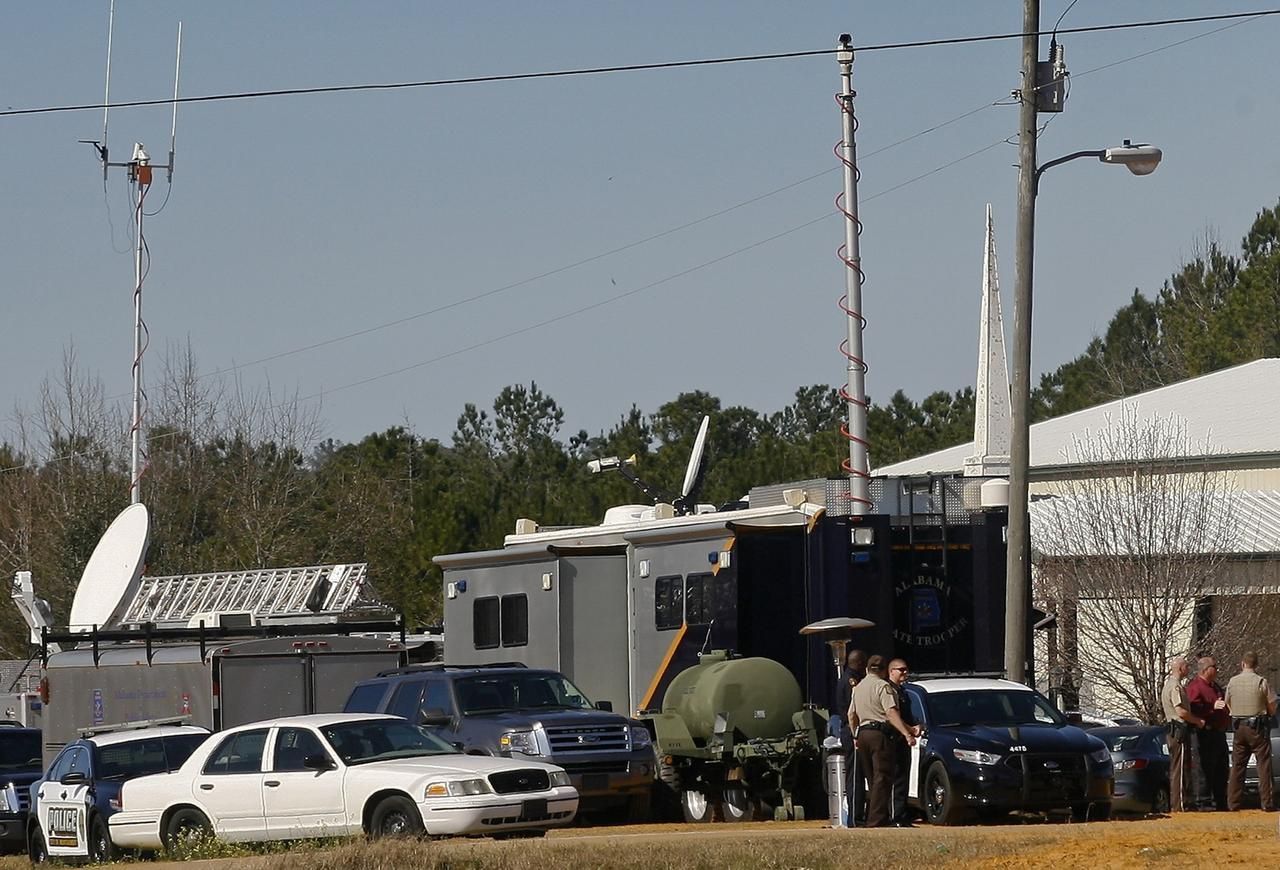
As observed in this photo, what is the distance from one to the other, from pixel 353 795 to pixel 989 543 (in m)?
8.42

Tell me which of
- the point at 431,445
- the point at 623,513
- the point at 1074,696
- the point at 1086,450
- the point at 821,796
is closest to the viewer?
the point at 821,796

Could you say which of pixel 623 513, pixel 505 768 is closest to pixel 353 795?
pixel 505 768

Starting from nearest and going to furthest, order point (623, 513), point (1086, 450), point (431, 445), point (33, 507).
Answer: point (623, 513), point (1086, 450), point (33, 507), point (431, 445)

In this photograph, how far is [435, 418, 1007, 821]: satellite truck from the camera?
21.1 metres

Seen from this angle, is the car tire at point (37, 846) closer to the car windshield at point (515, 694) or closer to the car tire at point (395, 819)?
the car windshield at point (515, 694)

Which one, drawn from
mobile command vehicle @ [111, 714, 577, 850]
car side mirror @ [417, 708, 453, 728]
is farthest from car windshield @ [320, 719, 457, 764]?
car side mirror @ [417, 708, 453, 728]

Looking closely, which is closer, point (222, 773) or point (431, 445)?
point (222, 773)

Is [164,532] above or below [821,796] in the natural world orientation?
above

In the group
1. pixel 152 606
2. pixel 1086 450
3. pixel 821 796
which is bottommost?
pixel 821 796

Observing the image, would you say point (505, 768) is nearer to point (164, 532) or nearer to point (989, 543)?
point (989, 543)

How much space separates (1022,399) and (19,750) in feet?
45.4

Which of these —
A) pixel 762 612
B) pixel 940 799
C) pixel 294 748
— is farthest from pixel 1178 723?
pixel 294 748

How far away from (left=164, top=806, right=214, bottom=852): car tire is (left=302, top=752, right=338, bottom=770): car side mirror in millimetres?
1274

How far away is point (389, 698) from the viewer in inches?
851
